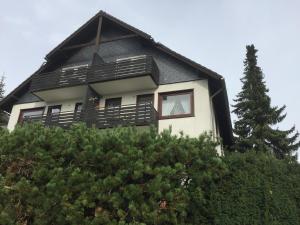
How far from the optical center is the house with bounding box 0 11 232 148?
52.9 feet

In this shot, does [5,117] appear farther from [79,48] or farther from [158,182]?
[158,182]

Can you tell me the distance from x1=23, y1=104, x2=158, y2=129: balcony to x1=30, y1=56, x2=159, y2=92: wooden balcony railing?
6.03ft

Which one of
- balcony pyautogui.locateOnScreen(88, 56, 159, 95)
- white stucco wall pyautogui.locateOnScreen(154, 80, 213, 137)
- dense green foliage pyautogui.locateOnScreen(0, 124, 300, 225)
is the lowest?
dense green foliage pyautogui.locateOnScreen(0, 124, 300, 225)

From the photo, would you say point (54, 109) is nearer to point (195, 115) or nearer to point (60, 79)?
point (60, 79)

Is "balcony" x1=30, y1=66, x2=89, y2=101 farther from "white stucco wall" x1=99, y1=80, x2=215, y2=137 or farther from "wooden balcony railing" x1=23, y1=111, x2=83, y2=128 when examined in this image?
"white stucco wall" x1=99, y1=80, x2=215, y2=137

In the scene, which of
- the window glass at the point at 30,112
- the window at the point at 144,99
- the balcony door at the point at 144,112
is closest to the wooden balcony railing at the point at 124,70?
the window at the point at 144,99

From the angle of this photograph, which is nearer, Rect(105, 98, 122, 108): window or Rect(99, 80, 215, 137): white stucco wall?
Rect(99, 80, 215, 137): white stucco wall

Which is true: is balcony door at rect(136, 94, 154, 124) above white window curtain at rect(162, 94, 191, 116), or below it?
below

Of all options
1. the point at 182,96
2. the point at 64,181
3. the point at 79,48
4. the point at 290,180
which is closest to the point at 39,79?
the point at 79,48

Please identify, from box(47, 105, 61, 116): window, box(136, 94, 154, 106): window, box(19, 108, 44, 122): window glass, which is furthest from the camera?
box(19, 108, 44, 122): window glass

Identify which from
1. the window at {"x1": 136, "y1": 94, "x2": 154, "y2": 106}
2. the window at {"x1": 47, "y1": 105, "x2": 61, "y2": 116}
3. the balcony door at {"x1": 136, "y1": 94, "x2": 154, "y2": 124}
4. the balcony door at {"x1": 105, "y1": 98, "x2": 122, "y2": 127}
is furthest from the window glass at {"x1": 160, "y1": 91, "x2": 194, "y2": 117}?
the window at {"x1": 47, "y1": 105, "x2": 61, "y2": 116}

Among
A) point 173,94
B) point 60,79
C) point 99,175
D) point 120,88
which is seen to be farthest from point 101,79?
point 99,175

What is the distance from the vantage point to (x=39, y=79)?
19.4 m

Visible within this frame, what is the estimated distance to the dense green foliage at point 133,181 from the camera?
24.6ft
